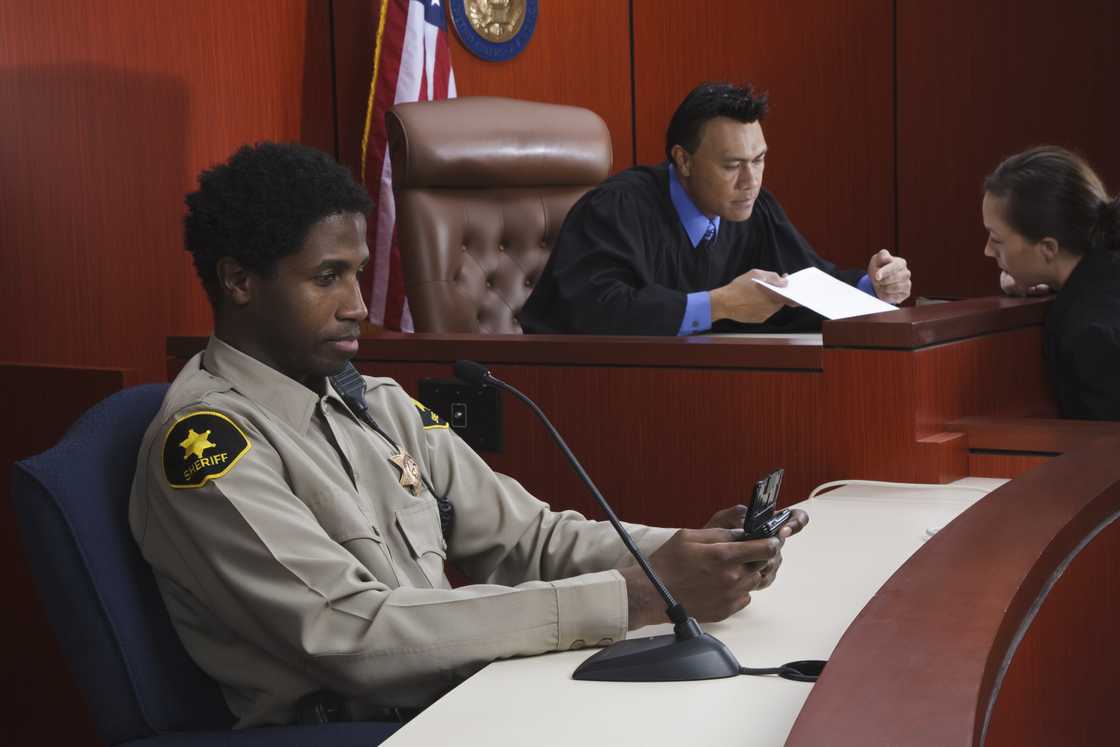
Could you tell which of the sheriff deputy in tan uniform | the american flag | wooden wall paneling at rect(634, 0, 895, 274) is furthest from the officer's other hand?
wooden wall paneling at rect(634, 0, 895, 274)

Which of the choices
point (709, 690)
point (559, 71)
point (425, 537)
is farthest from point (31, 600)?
point (559, 71)

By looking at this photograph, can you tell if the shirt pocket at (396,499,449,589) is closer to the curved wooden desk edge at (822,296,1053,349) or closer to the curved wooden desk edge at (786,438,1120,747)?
the curved wooden desk edge at (786,438,1120,747)

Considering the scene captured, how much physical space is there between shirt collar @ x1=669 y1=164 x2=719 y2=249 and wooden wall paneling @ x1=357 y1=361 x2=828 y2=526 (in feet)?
3.62

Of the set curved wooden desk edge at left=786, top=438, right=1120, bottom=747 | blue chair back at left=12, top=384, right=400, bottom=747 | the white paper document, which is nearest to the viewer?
curved wooden desk edge at left=786, top=438, right=1120, bottom=747

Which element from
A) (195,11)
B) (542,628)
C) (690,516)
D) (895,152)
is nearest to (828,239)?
(895,152)

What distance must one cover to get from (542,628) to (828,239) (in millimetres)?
3576

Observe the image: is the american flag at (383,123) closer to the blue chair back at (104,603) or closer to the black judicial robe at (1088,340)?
the black judicial robe at (1088,340)

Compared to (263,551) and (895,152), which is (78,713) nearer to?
(263,551)

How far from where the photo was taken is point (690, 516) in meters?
2.05

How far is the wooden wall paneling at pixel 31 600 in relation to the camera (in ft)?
8.23

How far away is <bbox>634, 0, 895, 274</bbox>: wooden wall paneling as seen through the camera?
14.7ft

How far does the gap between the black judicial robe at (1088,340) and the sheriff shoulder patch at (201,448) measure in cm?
149

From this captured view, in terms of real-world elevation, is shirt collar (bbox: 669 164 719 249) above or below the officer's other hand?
above

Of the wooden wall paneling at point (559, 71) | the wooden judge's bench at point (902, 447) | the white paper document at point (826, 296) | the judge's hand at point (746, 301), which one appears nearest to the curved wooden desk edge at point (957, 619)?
the wooden judge's bench at point (902, 447)
